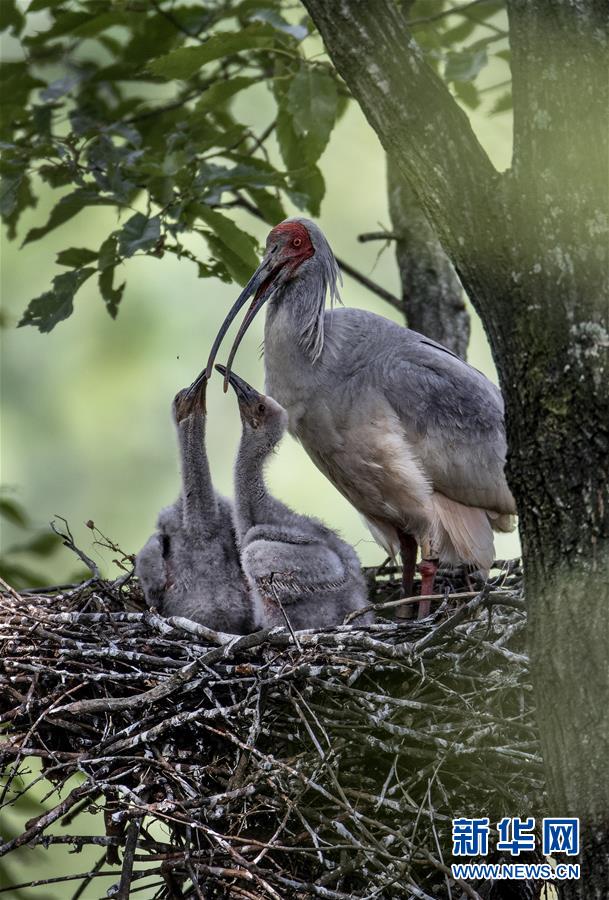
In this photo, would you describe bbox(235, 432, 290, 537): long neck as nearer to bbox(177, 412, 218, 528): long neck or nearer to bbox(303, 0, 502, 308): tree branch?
bbox(177, 412, 218, 528): long neck

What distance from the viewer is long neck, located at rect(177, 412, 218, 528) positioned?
6328 mm

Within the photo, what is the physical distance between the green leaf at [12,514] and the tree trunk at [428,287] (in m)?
2.55

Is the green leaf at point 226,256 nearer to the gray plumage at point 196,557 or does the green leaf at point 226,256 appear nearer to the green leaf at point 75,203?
the green leaf at point 75,203

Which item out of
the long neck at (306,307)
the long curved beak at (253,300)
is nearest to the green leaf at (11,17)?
the long curved beak at (253,300)

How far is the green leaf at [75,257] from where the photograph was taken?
6.15 metres

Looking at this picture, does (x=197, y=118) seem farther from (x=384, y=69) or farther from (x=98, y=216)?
(x=98, y=216)

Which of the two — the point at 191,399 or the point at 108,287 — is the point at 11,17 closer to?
the point at 108,287

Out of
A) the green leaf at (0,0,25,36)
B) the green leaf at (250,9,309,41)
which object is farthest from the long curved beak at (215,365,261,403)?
the green leaf at (0,0,25,36)

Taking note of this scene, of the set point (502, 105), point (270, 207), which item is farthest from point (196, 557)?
point (502, 105)

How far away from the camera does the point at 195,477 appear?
6.36m

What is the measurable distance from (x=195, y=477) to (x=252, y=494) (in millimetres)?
304

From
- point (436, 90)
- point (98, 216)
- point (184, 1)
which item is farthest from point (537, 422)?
point (98, 216)

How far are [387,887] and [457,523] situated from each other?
2.90m

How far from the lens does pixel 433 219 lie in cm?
388
